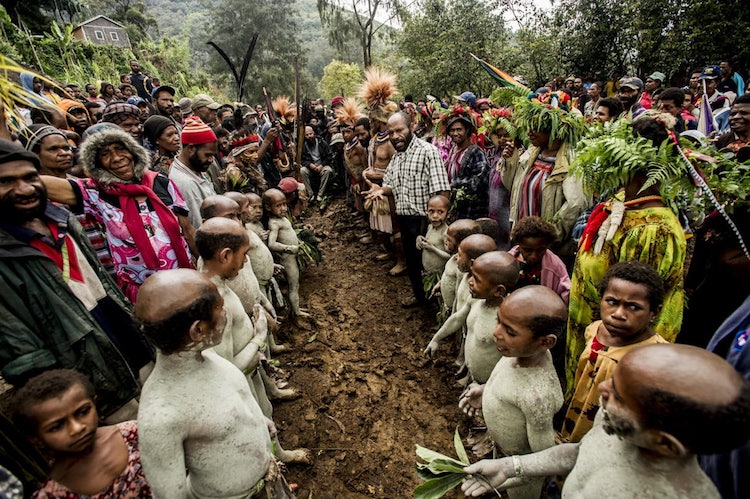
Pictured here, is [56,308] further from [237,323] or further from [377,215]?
[377,215]

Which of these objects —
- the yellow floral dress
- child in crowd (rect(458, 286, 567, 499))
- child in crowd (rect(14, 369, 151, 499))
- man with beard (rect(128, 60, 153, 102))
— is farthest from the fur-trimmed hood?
man with beard (rect(128, 60, 153, 102))

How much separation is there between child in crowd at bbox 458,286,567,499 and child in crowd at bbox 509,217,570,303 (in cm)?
110

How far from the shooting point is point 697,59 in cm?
1009

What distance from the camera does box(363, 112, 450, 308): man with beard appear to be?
4.58 m

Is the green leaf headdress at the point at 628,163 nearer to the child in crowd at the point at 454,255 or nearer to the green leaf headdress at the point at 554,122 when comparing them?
the green leaf headdress at the point at 554,122

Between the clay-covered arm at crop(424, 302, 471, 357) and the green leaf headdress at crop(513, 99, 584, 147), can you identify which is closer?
the clay-covered arm at crop(424, 302, 471, 357)

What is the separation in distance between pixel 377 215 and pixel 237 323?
387cm

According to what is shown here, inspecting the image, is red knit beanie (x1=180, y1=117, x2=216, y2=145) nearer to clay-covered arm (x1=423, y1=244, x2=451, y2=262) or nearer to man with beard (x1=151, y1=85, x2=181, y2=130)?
clay-covered arm (x1=423, y1=244, x2=451, y2=262)

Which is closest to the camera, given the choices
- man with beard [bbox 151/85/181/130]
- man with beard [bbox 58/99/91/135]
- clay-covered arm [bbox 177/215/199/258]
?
clay-covered arm [bbox 177/215/199/258]

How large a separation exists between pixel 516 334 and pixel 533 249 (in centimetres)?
131

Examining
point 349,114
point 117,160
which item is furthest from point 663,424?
point 349,114

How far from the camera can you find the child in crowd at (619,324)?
190 cm

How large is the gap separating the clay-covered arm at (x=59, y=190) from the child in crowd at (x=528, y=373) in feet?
9.70

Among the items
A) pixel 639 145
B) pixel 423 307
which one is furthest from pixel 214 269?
pixel 423 307
